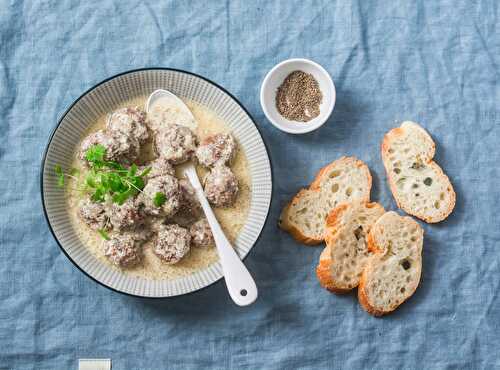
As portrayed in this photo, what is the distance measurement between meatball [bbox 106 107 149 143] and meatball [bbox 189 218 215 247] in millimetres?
419

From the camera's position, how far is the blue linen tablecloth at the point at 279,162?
8.32 feet

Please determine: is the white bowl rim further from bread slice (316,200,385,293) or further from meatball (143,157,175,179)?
meatball (143,157,175,179)

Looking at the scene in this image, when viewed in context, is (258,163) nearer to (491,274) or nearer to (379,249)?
(379,249)

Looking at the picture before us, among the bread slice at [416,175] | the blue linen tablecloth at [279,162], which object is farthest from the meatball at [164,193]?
the bread slice at [416,175]

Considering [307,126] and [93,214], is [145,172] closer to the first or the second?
[93,214]

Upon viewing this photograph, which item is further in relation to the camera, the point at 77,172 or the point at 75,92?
the point at 75,92

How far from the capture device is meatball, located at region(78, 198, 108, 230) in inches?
92.4

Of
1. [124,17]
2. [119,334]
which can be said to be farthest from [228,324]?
[124,17]

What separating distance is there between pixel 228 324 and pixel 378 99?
1.21m

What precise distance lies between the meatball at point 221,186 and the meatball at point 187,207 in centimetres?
6

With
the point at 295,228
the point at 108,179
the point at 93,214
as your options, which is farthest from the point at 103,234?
the point at 295,228

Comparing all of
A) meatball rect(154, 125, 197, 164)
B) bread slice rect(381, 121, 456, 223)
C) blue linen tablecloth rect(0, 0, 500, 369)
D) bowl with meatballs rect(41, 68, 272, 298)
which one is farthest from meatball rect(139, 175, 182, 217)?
bread slice rect(381, 121, 456, 223)

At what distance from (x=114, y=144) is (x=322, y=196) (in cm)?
91

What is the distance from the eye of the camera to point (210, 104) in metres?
2.50
